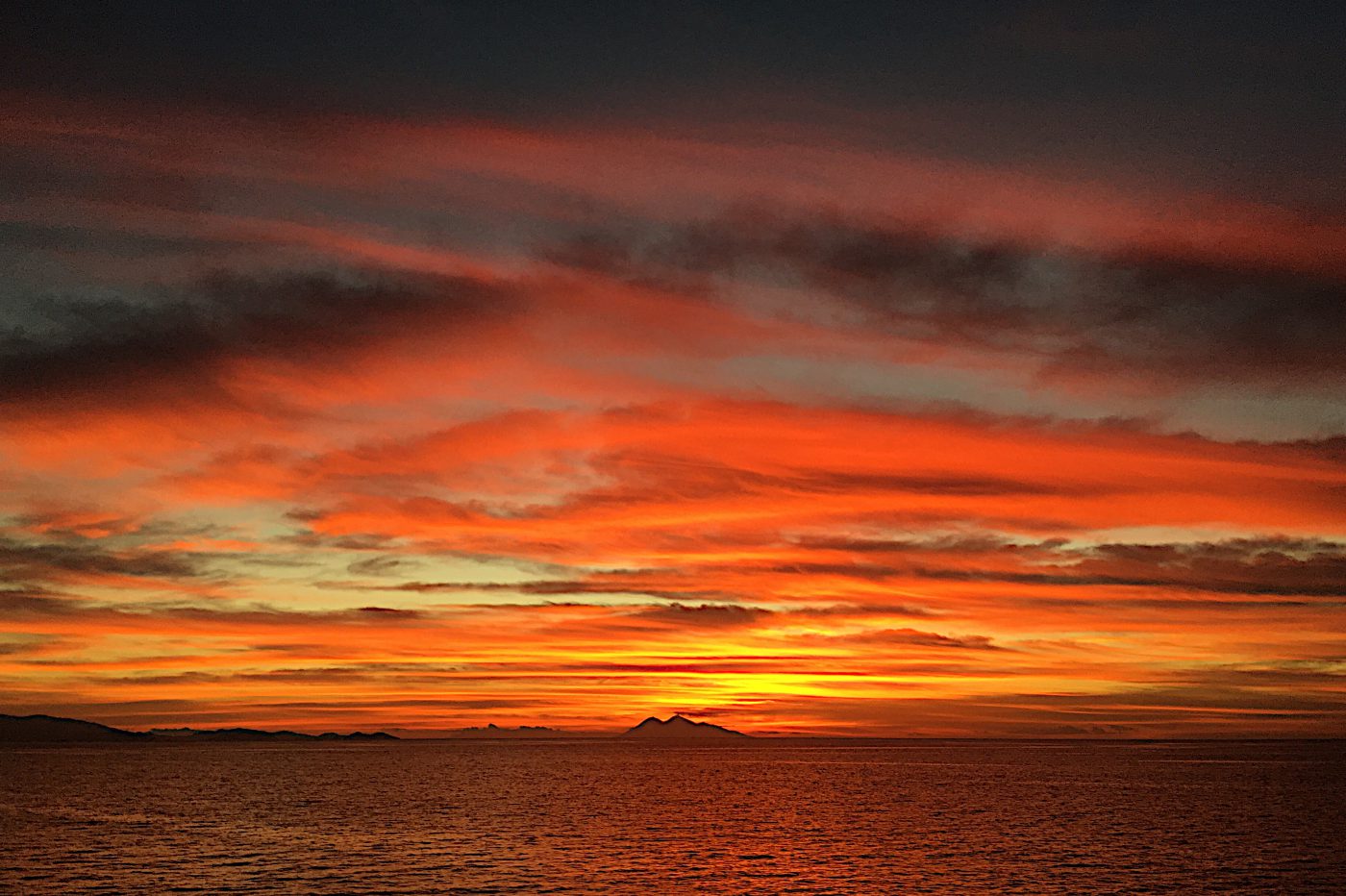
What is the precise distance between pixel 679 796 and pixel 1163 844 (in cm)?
7594

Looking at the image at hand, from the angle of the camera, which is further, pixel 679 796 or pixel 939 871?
pixel 679 796

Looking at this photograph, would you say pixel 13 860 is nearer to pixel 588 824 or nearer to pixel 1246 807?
pixel 588 824

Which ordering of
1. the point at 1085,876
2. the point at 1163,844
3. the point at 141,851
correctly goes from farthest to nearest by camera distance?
the point at 1163,844, the point at 141,851, the point at 1085,876

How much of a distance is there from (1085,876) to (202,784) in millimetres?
148067

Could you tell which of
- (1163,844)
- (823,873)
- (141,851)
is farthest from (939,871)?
(141,851)

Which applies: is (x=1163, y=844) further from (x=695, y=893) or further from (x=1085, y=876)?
(x=695, y=893)

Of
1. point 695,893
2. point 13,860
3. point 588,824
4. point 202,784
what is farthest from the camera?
point 202,784

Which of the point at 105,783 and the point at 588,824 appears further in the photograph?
the point at 105,783

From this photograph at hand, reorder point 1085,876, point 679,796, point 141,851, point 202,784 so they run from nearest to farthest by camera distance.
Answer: point 1085,876 → point 141,851 → point 679,796 → point 202,784

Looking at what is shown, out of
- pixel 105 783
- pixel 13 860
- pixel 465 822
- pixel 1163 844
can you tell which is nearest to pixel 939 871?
pixel 1163 844

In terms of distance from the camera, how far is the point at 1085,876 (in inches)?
2820

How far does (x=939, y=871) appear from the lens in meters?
74.1

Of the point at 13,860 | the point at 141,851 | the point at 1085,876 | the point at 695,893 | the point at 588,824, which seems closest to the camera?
the point at 695,893

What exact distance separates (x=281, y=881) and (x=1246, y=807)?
110m
